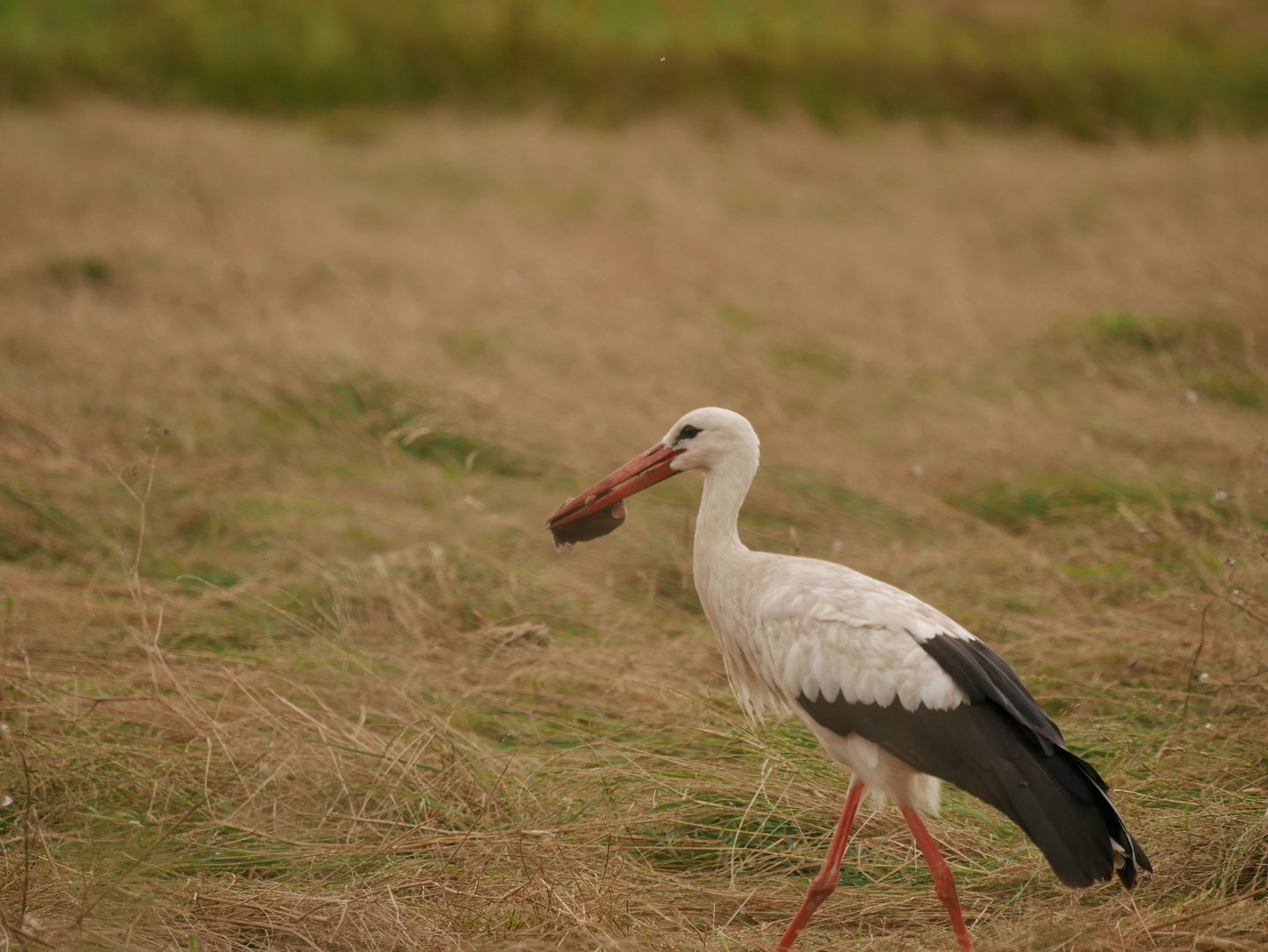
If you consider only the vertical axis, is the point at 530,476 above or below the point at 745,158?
below

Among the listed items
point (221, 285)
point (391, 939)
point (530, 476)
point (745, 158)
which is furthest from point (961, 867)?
point (745, 158)

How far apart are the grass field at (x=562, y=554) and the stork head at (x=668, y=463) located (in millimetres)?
621

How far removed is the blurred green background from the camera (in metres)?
15.4

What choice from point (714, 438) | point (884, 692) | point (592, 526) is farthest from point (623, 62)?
point (884, 692)

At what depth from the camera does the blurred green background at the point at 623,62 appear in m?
15.4

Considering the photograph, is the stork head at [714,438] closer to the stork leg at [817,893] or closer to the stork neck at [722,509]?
the stork neck at [722,509]

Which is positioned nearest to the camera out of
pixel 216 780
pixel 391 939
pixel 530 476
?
pixel 391 939

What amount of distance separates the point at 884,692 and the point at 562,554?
2.39 metres

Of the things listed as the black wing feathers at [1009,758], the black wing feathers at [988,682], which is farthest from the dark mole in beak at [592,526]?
the black wing feathers at [988,682]

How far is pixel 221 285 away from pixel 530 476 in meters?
3.90

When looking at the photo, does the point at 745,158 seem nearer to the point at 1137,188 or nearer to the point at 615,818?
the point at 1137,188

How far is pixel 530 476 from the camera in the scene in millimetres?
5922

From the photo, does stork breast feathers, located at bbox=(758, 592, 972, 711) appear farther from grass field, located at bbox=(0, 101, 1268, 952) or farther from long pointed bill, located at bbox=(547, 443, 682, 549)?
long pointed bill, located at bbox=(547, 443, 682, 549)

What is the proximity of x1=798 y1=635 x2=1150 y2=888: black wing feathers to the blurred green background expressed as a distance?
1387 centimetres
